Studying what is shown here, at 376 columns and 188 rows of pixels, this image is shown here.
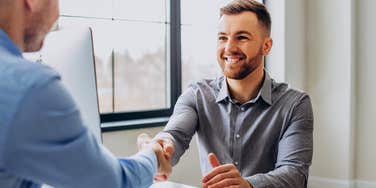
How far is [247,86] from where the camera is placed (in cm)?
163

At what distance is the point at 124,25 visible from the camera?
8.36ft

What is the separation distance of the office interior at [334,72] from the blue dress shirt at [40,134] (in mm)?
2514

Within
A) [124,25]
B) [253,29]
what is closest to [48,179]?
[253,29]

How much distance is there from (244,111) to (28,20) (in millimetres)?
1110

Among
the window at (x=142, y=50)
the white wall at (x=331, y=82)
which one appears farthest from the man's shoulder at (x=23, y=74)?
the white wall at (x=331, y=82)

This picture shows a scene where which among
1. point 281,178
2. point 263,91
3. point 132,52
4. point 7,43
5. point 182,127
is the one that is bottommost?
point 281,178

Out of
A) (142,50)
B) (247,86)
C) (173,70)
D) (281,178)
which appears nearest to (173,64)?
(173,70)

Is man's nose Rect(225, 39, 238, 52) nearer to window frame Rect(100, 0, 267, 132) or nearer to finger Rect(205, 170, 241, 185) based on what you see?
finger Rect(205, 170, 241, 185)

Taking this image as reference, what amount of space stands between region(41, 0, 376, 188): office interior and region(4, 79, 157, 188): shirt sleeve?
2506 mm

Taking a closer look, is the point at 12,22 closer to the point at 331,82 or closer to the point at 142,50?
the point at 142,50

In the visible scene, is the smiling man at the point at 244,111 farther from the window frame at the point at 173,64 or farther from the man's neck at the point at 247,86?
the window frame at the point at 173,64

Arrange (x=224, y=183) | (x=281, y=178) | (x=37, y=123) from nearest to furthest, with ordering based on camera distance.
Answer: (x=37, y=123) < (x=224, y=183) < (x=281, y=178)

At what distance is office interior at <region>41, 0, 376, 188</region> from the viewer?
3090mm

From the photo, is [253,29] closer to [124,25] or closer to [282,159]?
[282,159]
